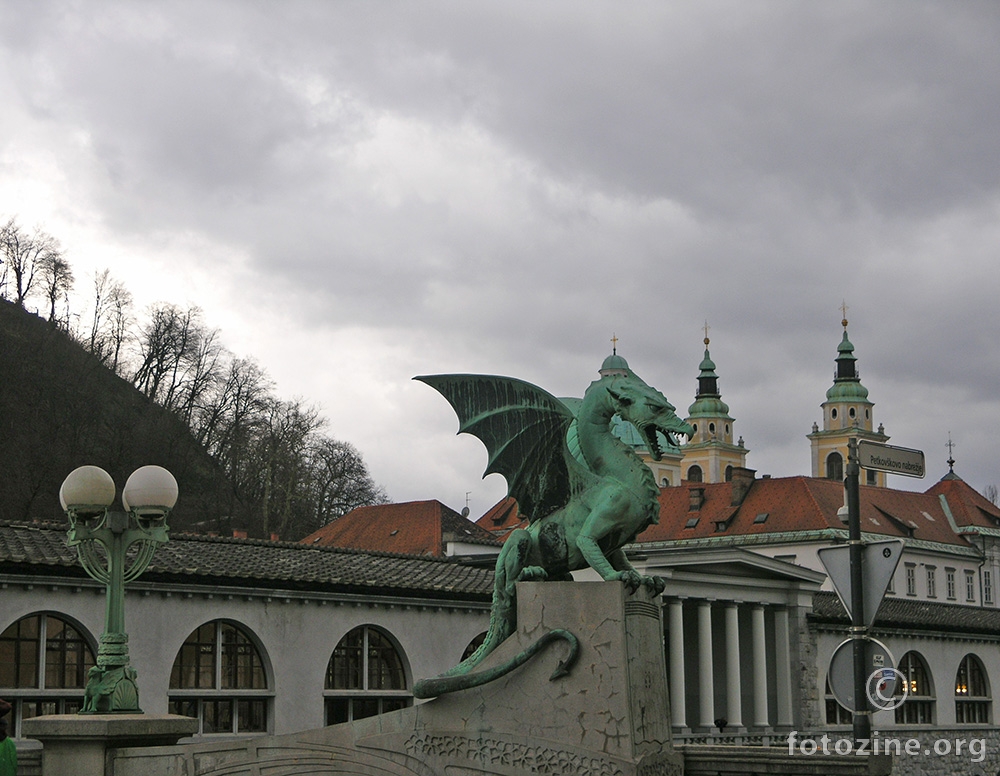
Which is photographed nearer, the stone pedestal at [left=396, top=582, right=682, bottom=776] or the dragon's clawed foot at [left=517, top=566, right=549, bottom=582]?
the stone pedestal at [left=396, top=582, right=682, bottom=776]

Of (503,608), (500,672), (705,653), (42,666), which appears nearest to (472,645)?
(42,666)

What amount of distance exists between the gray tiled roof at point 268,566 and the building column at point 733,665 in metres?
14.2

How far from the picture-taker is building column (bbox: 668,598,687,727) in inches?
1665

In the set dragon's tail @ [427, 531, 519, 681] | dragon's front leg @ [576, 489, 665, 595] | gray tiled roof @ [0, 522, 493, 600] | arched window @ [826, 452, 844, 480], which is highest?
arched window @ [826, 452, 844, 480]

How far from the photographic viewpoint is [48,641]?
24.3 metres

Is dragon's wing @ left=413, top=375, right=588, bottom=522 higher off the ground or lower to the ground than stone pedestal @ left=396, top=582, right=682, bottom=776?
higher

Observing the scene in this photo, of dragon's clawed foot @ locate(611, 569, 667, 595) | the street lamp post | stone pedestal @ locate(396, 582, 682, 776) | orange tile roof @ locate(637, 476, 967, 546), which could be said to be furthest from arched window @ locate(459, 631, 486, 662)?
orange tile roof @ locate(637, 476, 967, 546)

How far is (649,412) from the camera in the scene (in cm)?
1083

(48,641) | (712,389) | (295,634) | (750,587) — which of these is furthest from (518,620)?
(712,389)

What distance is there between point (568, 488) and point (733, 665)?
115ft

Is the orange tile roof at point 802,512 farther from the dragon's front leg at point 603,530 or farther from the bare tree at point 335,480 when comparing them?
the dragon's front leg at point 603,530

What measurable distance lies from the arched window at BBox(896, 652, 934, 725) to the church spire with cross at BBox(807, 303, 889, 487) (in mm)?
91495

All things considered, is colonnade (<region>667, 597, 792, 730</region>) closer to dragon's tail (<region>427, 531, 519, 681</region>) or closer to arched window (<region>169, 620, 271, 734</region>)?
arched window (<region>169, 620, 271, 734</region>)

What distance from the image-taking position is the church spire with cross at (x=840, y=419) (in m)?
139
